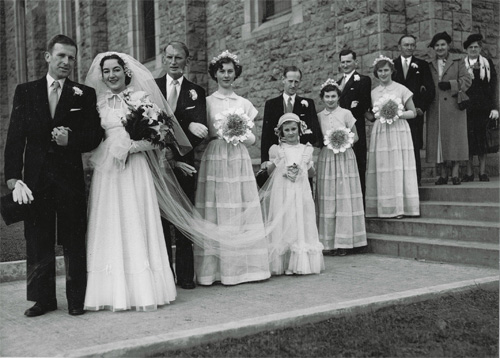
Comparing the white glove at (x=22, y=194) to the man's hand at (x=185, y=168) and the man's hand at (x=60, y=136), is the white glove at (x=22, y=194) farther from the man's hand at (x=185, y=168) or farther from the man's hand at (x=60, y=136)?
the man's hand at (x=185, y=168)

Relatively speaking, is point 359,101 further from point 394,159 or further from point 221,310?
point 221,310

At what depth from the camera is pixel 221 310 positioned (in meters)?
5.09

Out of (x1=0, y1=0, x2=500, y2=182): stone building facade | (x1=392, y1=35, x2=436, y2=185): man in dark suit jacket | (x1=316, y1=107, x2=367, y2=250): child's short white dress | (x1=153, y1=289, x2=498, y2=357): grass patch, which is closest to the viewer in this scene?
(x1=153, y1=289, x2=498, y2=357): grass patch

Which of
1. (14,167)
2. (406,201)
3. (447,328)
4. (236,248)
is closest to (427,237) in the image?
(406,201)

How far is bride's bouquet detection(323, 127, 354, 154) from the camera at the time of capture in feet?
25.0

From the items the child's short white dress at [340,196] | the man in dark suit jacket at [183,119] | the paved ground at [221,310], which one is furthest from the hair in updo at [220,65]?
the paved ground at [221,310]

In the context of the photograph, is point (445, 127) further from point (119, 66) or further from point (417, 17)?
point (119, 66)

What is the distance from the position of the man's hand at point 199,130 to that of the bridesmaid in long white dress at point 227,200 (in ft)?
1.16

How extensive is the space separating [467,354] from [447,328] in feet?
1.69

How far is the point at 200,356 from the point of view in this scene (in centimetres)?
387

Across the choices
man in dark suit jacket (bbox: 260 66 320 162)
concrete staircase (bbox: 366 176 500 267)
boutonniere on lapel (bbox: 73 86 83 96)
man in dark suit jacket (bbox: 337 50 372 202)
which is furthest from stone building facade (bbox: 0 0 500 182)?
boutonniere on lapel (bbox: 73 86 83 96)

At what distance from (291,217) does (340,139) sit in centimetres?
144

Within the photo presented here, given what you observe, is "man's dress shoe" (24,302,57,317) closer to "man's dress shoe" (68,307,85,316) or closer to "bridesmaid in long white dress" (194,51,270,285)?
"man's dress shoe" (68,307,85,316)

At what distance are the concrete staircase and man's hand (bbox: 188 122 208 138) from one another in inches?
123
